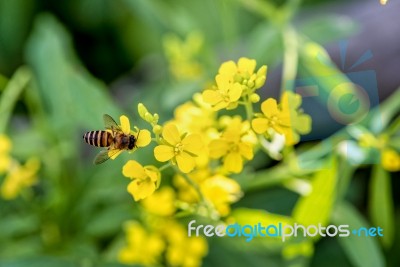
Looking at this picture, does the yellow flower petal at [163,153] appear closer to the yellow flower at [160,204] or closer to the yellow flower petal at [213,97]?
the yellow flower petal at [213,97]

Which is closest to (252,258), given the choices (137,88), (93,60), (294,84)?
(294,84)

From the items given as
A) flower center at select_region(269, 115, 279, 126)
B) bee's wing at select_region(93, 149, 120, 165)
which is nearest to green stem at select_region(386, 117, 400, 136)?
flower center at select_region(269, 115, 279, 126)

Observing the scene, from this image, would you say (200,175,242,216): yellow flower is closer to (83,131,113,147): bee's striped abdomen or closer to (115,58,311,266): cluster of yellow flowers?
(115,58,311,266): cluster of yellow flowers

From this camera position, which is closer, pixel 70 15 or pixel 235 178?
pixel 235 178

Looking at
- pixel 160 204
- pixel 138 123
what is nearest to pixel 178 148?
pixel 160 204

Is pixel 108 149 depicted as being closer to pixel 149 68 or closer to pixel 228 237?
pixel 228 237

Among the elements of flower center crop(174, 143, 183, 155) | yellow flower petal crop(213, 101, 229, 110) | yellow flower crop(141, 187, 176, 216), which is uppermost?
yellow flower petal crop(213, 101, 229, 110)
